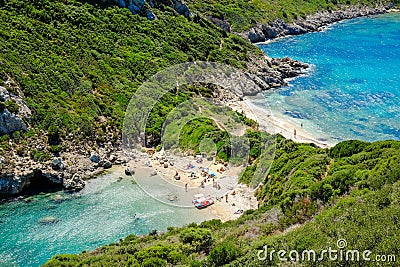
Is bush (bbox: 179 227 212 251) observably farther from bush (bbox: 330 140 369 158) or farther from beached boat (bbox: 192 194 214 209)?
bush (bbox: 330 140 369 158)

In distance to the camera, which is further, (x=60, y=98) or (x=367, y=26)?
(x=367, y=26)

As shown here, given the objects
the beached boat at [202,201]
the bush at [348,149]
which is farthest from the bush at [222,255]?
the beached boat at [202,201]

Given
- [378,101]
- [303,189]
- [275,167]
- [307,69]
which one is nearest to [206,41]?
[307,69]

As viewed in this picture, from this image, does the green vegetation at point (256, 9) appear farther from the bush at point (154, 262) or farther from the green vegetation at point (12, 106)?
the bush at point (154, 262)

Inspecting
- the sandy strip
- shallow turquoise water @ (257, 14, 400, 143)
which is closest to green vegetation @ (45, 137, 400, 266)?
the sandy strip

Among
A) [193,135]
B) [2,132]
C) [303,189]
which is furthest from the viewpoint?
[193,135]

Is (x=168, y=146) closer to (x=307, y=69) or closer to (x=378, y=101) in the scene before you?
(x=378, y=101)
